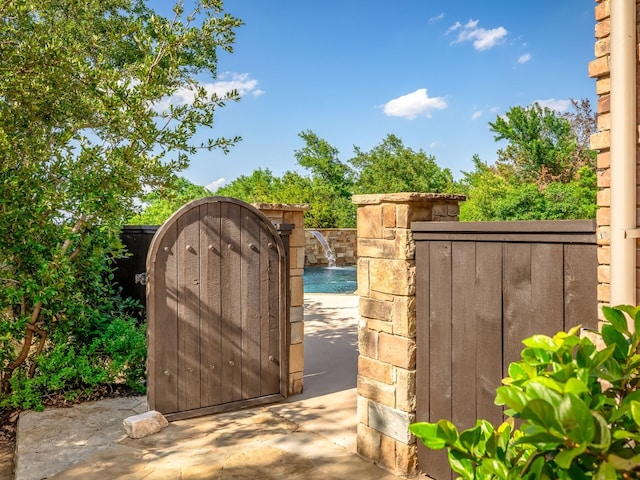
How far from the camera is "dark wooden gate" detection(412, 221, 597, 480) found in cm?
229

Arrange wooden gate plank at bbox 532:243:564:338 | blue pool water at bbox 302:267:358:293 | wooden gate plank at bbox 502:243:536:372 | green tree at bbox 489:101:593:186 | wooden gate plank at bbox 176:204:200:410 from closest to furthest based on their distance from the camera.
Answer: wooden gate plank at bbox 532:243:564:338, wooden gate plank at bbox 502:243:536:372, wooden gate plank at bbox 176:204:200:410, blue pool water at bbox 302:267:358:293, green tree at bbox 489:101:593:186

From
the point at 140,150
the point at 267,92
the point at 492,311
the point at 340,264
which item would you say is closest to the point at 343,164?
the point at 267,92

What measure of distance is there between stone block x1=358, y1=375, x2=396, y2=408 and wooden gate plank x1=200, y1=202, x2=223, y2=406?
1440 mm

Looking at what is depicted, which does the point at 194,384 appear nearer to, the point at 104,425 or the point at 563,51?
the point at 104,425

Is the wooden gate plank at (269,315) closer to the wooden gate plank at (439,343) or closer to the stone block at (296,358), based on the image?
the stone block at (296,358)

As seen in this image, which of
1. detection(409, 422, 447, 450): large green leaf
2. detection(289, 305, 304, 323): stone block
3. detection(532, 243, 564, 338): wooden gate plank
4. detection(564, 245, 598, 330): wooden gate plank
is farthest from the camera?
detection(289, 305, 304, 323): stone block

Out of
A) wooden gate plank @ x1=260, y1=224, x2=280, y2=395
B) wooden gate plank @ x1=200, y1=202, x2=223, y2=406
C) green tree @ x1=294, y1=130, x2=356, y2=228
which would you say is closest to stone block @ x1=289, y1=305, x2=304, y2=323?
wooden gate plank @ x1=260, y1=224, x2=280, y2=395

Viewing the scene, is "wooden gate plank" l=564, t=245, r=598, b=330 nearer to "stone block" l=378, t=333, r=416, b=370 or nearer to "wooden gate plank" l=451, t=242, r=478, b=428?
"wooden gate plank" l=451, t=242, r=478, b=428

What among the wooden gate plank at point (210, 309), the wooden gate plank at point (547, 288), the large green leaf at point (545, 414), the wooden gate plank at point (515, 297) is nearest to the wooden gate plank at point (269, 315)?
the wooden gate plank at point (210, 309)

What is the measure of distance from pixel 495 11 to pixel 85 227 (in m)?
29.3

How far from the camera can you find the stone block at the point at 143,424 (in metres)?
3.64

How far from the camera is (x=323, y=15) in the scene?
77.4 feet

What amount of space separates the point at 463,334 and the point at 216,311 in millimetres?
2176

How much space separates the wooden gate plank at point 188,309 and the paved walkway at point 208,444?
253mm
